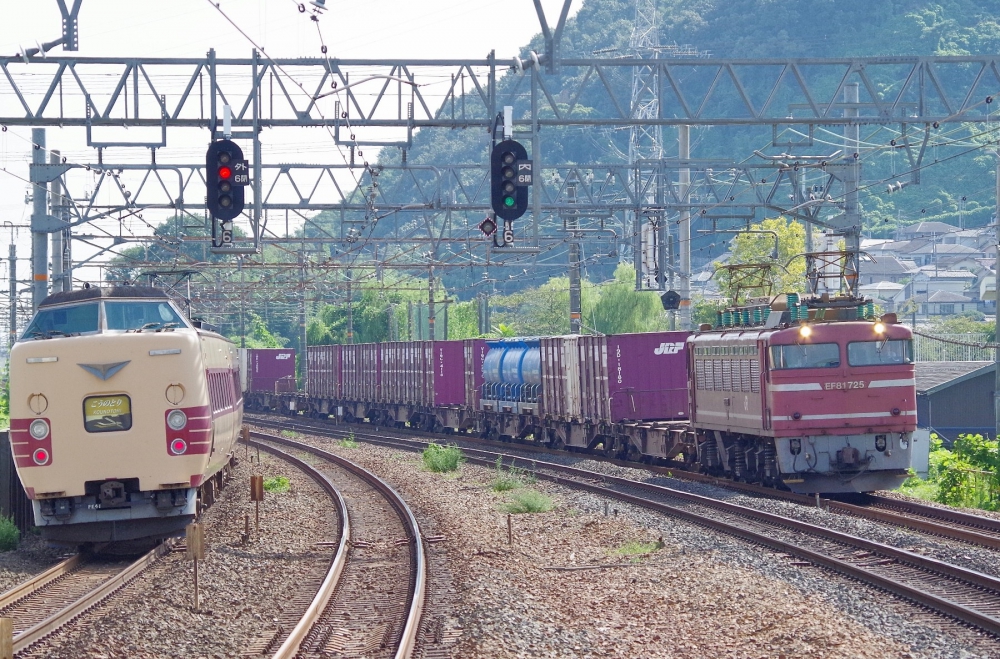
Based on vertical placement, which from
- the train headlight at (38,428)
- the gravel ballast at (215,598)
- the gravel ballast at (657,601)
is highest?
the train headlight at (38,428)

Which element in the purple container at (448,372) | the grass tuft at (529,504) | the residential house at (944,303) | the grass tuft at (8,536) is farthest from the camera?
the residential house at (944,303)

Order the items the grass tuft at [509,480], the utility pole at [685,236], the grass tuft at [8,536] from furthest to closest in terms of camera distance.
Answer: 1. the utility pole at [685,236]
2. the grass tuft at [509,480]
3. the grass tuft at [8,536]

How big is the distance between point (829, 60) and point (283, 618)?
16598mm

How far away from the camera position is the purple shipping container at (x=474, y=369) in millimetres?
41438

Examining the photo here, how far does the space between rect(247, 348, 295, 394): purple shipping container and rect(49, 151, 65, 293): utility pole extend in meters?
36.1

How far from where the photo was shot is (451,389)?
43.3 m

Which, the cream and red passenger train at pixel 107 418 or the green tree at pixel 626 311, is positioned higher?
the green tree at pixel 626 311

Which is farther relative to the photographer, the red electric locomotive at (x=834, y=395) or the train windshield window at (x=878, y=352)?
the train windshield window at (x=878, y=352)

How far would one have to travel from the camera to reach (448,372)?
43.2 m

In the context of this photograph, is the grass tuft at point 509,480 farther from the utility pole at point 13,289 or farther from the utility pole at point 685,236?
the utility pole at point 13,289

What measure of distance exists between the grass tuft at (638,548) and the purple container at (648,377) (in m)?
12.9

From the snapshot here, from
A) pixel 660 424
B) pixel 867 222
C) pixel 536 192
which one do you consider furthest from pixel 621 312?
pixel 867 222

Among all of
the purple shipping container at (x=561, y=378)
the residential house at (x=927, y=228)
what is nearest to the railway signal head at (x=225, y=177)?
the purple shipping container at (x=561, y=378)

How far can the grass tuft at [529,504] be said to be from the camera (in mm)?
20078
